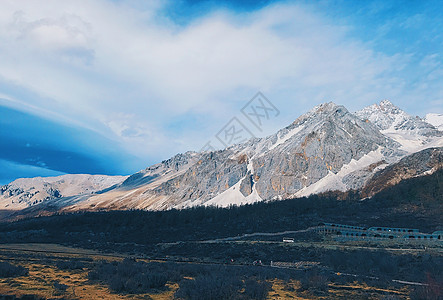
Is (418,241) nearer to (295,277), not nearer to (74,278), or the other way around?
(295,277)

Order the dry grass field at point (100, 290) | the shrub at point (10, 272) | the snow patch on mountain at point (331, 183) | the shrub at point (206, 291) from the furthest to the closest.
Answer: the snow patch on mountain at point (331, 183) → the shrub at point (10, 272) → the dry grass field at point (100, 290) → the shrub at point (206, 291)

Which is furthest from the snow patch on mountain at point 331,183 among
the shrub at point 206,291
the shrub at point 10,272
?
the shrub at point 10,272

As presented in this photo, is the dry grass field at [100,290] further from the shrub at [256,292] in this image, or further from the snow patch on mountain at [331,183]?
the snow patch on mountain at [331,183]

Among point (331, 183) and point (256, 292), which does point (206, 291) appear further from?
point (331, 183)

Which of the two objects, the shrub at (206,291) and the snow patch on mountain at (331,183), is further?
the snow patch on mountain at (331,183)

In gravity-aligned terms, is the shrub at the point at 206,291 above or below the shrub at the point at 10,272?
below

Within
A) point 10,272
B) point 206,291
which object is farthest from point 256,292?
point 10,272

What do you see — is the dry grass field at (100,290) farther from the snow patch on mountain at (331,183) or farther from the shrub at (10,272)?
the snow patch on mountain at (331,183)

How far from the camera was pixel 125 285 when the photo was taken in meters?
18.5

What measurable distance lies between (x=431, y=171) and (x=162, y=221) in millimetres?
122488

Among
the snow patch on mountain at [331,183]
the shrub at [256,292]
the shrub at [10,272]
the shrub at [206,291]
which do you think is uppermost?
the snow patch on mountain at [331,183]

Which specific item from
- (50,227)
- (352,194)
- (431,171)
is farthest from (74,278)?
(431,171)

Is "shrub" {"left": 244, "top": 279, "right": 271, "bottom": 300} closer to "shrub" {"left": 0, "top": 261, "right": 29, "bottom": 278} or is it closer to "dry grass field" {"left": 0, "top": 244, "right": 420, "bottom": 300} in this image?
"dry grass field" {"left": 0, "top": 244, "right": 420, "bottom": 300}

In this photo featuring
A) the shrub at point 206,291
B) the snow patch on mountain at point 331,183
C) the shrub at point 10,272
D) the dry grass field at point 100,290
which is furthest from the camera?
the snow patch on mountain at point 331,183
